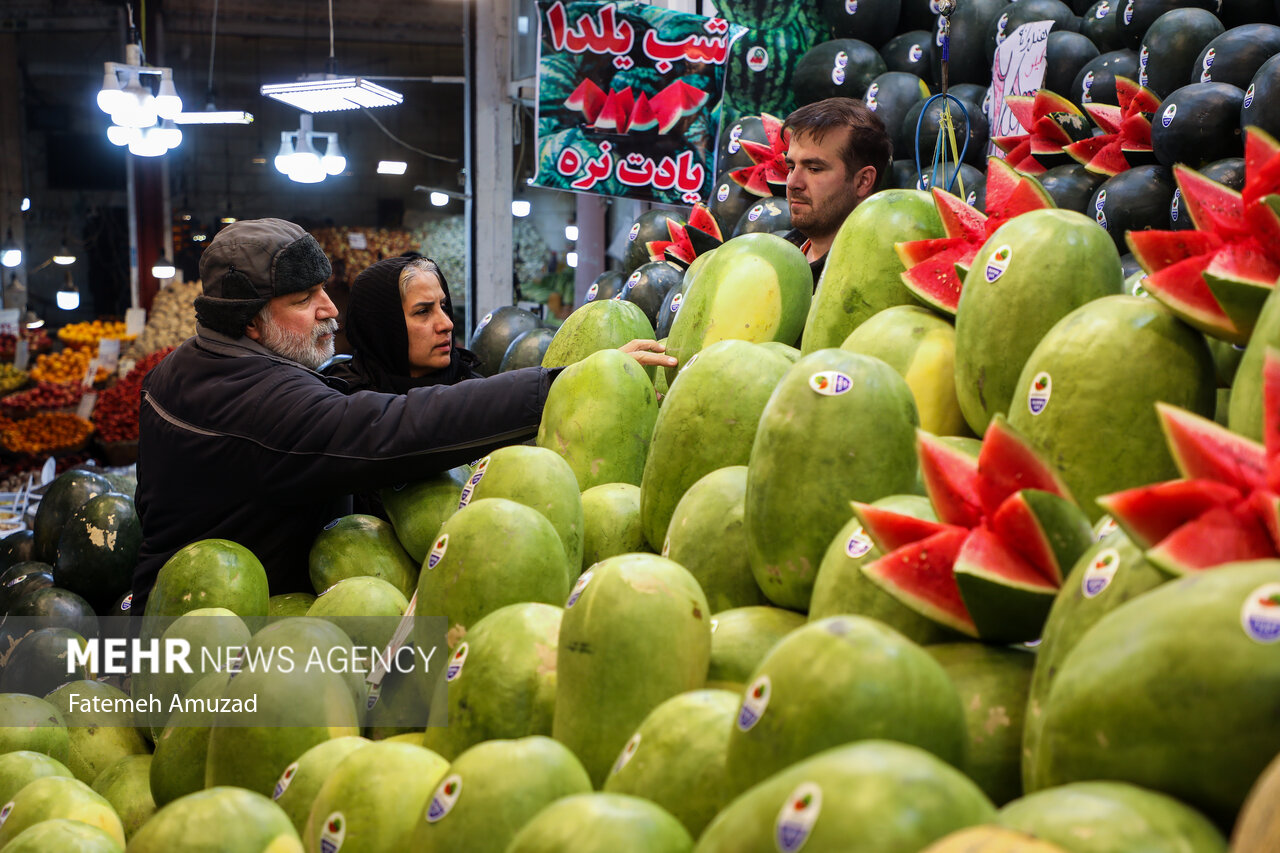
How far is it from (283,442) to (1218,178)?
3.39 m

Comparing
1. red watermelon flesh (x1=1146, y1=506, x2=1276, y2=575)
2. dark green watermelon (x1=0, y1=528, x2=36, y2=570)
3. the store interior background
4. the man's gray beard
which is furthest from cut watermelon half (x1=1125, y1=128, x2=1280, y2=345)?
the store interior background

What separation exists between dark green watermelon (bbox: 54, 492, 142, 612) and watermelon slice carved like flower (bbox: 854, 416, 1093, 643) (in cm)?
231

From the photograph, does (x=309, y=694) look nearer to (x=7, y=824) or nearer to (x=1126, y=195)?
(x=7, y=824)

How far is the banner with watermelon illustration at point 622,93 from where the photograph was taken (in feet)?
16.5

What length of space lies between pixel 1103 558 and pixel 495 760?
0.52 metres

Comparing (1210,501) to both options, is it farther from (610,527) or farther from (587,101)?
(587,101)

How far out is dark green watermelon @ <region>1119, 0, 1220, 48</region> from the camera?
4.42 meters

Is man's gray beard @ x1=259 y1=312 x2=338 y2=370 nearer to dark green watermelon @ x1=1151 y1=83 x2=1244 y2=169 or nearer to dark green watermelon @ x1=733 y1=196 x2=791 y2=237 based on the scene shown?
dark green watermelon @ x1=733 y1=196 x2=791 y2=237

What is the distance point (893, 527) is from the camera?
3.23ft

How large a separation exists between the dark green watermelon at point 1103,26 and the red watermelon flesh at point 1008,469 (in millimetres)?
4565

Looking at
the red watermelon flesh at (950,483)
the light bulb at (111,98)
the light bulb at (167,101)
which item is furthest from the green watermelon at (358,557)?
the light bulb at (167,101)

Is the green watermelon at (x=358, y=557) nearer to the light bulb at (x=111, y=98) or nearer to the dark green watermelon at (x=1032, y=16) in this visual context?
the dark green watermelon at (x=1032, y=16)

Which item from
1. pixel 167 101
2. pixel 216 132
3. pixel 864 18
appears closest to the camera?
pixel 864 18

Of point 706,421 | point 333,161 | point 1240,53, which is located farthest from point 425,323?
point 333,161
